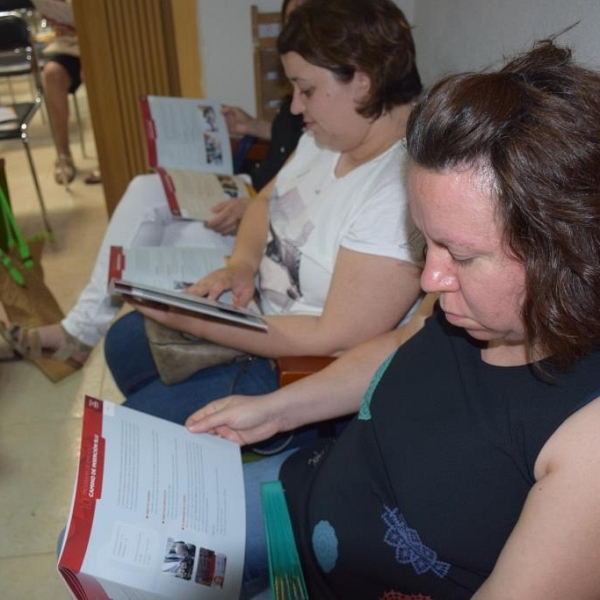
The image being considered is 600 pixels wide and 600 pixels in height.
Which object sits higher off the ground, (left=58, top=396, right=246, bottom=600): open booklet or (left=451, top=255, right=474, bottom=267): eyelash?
(left=451, top=255, right=474, bottom=267): eyelash

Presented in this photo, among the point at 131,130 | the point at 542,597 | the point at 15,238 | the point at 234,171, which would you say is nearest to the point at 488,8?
the point at 234,171

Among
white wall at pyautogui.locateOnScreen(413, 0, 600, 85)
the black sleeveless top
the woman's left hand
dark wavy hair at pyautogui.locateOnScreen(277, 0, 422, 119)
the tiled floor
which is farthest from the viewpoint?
the woman's left hand

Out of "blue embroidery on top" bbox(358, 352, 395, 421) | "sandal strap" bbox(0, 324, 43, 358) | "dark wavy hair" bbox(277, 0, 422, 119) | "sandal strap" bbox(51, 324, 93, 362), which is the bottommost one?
"sandal strap" bbox(51, 324, 93, 362)

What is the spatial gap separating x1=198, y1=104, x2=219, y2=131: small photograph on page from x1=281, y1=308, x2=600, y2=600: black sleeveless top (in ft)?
5.02

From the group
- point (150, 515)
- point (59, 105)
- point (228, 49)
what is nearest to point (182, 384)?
point (150, 515)

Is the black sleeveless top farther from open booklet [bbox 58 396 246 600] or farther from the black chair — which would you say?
the black chair

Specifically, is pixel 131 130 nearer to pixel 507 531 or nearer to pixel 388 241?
pixel 388 241

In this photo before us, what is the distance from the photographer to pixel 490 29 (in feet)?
5.06

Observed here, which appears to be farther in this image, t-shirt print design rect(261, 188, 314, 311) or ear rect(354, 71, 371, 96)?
t-shirt print design rect(261, 188, 314, 311)

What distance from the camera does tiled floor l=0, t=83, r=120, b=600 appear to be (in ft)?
5.56

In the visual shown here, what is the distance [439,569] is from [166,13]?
8.24 ft

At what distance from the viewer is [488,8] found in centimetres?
155

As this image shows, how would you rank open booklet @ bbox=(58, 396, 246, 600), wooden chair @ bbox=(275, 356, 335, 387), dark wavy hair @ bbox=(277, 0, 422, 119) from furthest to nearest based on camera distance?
dark wavy hair @ bbox=(277, 0, 422, 119) < wooden chair @ bbox=(275, 356, 335, 387) < open booklet @ bbox=(58, 396, 246, 600)

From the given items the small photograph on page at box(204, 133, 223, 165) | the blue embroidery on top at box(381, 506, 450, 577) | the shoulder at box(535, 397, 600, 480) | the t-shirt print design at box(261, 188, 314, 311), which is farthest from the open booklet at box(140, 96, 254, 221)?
the shoulder at box(535, 397, 600, 480)
